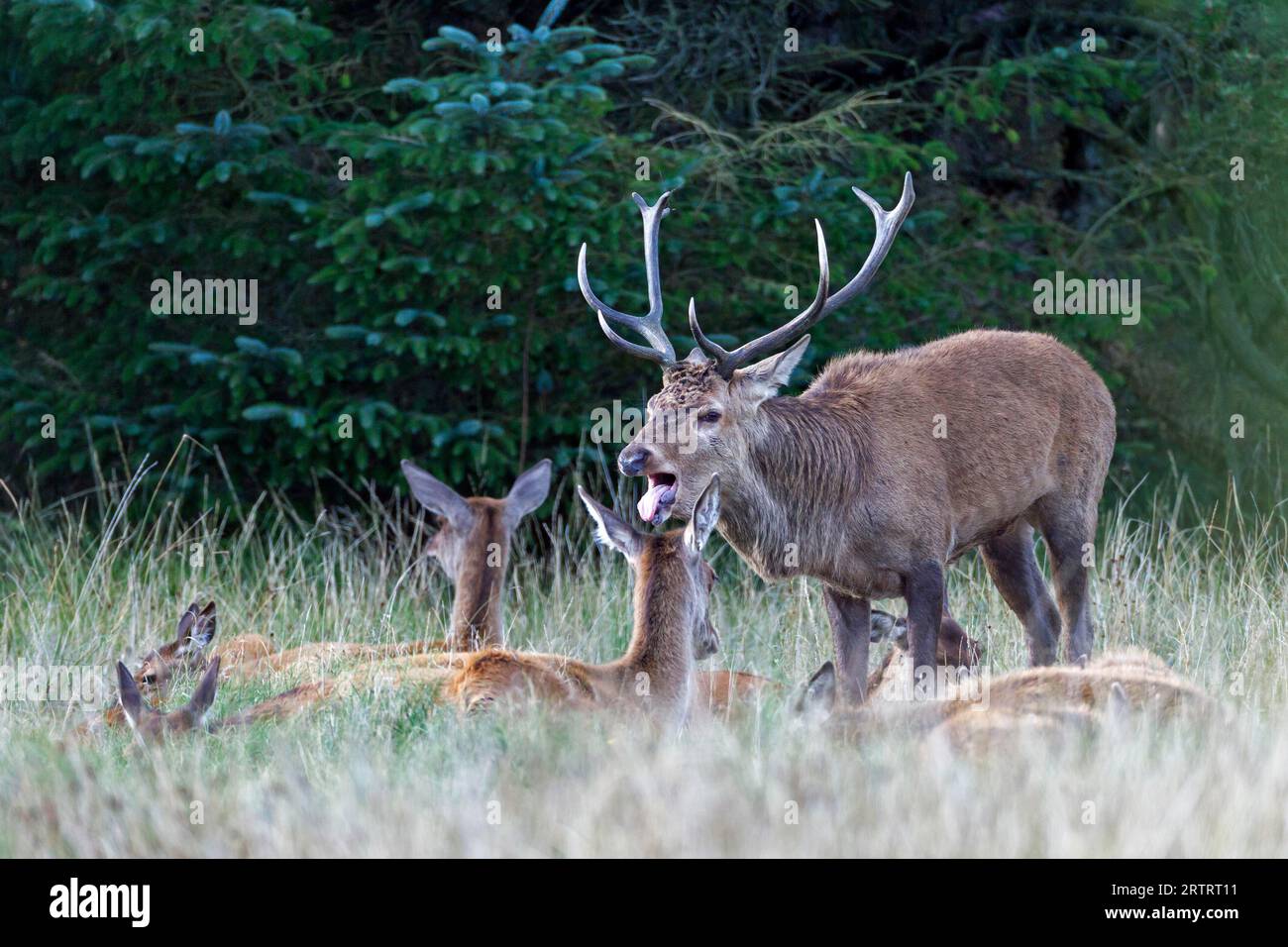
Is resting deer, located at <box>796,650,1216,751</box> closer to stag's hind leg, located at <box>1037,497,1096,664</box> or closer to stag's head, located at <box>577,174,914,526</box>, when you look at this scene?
stag's head, located at <box>577,174,914,526</box>

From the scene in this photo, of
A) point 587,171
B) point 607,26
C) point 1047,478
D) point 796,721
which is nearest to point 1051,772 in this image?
point 796,721

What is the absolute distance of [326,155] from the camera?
11.3 m

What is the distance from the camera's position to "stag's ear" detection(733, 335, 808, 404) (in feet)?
23.6

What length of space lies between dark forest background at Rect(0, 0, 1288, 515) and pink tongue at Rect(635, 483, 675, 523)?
3559 mm

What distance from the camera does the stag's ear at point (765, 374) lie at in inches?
283

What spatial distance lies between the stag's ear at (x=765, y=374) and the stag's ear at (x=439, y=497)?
4.40 ft

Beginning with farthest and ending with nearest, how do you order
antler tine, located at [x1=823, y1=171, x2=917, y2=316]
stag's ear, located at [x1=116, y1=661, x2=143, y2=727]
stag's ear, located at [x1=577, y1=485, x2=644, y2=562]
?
1. antler tine, located at [x1=823, y1=171, x2=917, y2=316]
2. stag's ear, located at [x1=577, y1=485, x2=644, y2=562]
3. stag's ear, located at [x1=116, y1=661, x2=143, y2=727]

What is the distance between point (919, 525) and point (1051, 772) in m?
2.47

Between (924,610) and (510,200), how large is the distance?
163 inches

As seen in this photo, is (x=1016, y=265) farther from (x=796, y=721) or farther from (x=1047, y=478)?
(x=796, y=721)

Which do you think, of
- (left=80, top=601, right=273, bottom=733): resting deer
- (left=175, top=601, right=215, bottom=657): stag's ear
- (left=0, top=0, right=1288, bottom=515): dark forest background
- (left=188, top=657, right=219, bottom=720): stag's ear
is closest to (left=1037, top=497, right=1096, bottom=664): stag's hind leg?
(left=0, top=0, right=1288, bottom=515): dark forest background

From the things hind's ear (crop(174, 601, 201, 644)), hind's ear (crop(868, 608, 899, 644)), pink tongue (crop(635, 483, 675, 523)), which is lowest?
hind's ear (crop(868, 608, 899, 644))

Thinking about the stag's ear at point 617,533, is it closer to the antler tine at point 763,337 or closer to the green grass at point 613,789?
the green grass at point 613,789

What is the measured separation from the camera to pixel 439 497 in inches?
310
